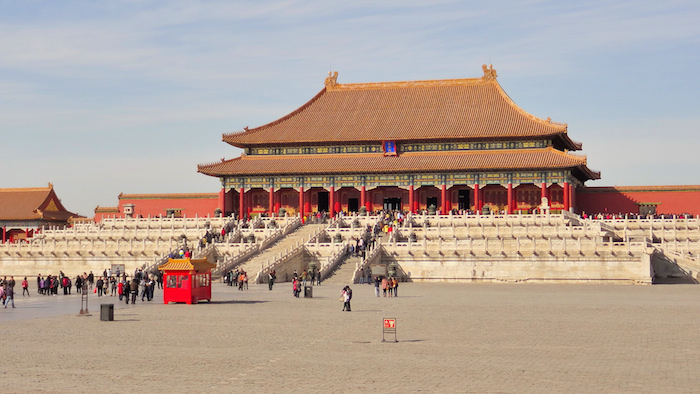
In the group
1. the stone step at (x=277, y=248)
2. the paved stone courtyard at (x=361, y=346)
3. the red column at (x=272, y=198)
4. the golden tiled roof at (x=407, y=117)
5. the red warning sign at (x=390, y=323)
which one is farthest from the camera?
the red column at (x=272, y=198)

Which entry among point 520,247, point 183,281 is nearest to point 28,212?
point 520,247

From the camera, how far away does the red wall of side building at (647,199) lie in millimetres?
74312

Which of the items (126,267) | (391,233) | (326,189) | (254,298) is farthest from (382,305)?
(326,189)

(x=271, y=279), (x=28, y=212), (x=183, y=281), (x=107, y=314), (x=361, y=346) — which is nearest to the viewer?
(x=361, y=346)

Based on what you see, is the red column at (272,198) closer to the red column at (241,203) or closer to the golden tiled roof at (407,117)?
the red column at (241,203)

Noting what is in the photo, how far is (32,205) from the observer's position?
90938mm

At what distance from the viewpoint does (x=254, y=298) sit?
3947 cm

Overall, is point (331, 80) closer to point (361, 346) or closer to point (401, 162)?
point (401, 162)

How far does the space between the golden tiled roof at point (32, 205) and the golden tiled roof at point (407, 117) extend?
20.0 metres

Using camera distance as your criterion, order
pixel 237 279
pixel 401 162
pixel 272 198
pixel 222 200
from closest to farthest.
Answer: pixel 237 279 < pixel 401 162 < pixel 272 198 < pixel 222 200

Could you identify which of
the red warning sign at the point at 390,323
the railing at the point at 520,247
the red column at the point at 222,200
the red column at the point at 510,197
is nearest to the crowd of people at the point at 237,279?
the railing at the point at 520,247

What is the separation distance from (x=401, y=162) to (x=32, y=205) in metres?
36.8

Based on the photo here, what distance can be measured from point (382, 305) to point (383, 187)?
146 ft

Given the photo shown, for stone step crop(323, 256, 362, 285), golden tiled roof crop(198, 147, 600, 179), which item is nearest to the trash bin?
stone step crop(323, 256, 362, 285)
